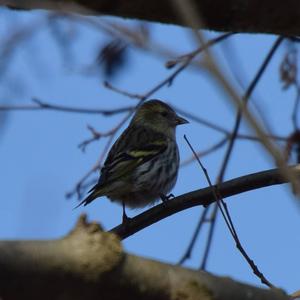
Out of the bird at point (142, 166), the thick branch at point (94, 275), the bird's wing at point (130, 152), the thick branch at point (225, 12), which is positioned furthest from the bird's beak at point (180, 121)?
the thick branch at point (94, 275)

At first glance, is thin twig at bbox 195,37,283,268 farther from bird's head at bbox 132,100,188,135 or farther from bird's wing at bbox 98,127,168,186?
bird's head at bbox 132,100,188,135

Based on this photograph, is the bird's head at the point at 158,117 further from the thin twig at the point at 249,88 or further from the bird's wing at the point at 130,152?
the thin twig at the point at 249,88

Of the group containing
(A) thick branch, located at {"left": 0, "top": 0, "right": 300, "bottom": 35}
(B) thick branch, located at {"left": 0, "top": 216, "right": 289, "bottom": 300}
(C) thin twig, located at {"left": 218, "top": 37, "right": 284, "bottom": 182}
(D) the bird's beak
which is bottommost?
(B) thick branch, located at {"left": 0, "top": 216, "right": 289, "bottom": 300}

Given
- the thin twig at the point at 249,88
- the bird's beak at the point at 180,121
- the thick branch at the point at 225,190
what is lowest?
the thick branch at the point at 225,190

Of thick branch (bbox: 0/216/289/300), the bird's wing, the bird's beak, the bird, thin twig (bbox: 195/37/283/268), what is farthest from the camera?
the bird's beak

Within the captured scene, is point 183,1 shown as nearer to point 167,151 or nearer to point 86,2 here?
point 86,2

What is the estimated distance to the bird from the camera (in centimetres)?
570

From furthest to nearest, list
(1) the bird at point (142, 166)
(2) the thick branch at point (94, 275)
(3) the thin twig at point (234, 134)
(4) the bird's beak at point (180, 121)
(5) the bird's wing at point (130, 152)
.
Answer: (4) the bird's beak at point (180, 121) → (5) the bird's wing at point (130, 152) → (1) the bird at point (142, 166) → (3) the thin twig at point (234, 134) → (2) the thick branch at point (94, 275)

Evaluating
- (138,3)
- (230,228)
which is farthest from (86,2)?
(230,228)

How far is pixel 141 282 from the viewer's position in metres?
1.90

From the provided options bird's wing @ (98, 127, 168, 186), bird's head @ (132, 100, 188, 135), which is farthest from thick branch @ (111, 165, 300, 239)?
bird's head @ (132, 100, 188, 135)

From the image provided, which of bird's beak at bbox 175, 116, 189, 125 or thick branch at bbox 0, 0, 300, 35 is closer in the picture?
thick branch at bbox 0, 0, 300, 35

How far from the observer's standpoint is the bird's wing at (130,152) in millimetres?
5820

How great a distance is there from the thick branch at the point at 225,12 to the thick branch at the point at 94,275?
50.8 inches
